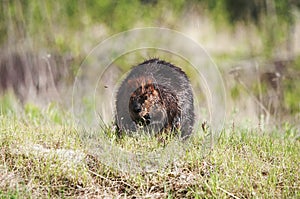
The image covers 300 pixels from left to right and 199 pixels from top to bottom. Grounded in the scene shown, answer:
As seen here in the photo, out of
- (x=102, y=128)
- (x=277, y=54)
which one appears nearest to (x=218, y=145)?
(x=102, y=128)

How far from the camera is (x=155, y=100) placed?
4195 millimetres

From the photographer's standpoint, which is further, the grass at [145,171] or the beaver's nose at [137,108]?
the beaver's nose at [137,108]

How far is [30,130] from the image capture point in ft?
15.0

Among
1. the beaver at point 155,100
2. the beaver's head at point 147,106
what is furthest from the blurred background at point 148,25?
the beaver's head at point 147,106

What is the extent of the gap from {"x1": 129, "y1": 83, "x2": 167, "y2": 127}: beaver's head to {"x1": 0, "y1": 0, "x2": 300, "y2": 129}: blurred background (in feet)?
14.6

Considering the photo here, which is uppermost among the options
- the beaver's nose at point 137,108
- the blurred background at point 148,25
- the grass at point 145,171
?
the blurred background at point 148,25

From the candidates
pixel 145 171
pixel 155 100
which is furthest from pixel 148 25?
pixel 145 171

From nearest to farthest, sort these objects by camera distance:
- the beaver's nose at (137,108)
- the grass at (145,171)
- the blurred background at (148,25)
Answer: the grass at (145,171) < the beaver's nose at (137,108) < the blurred background at (148,25)

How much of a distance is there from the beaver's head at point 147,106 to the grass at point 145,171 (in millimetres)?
133

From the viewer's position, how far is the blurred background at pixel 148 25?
9180 mm

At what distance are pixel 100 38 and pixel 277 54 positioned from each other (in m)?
2.97

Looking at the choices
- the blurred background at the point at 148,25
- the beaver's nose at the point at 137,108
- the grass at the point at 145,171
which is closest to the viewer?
the grass at the point at 145,171

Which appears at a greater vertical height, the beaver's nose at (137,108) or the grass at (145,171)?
the beaver's nose at (137,108)

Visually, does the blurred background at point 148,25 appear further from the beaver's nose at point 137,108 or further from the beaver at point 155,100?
the beaver's nose at point 137,108
